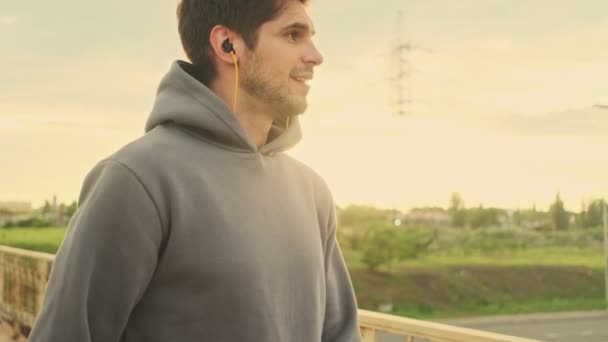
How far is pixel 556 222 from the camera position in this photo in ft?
101

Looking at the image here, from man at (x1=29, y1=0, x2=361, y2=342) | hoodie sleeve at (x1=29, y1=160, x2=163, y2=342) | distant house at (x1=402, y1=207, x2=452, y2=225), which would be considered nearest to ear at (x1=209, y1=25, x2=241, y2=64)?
man at (x1=29, y1=0, x2=361, y2=342)

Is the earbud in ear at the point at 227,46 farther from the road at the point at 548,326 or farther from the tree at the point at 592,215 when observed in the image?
the tree at the point at 592,215

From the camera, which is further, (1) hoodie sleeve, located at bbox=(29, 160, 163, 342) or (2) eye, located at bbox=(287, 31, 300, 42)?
(2) eye, located at bbox=(287, 31, 300, 42)

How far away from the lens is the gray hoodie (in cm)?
107

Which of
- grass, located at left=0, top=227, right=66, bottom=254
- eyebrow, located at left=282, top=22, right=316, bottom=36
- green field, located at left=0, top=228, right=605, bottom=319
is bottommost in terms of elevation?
green field, located at left=0, top=228, right=605, bottom=319

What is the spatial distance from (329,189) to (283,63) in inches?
11.9

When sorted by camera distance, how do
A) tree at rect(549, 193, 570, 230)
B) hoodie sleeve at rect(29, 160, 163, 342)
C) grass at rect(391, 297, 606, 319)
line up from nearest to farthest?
hoodie sleeve at rect(29, 160, 163, 342) < grass at rect(391, 297, 606, 319) < tree at rect(549, 193, 570, 230)

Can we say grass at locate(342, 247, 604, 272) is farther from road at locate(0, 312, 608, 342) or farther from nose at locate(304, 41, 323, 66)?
nose at locate(304, 41, 323, 66)

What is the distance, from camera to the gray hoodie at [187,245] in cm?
107

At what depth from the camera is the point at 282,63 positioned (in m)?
1.24

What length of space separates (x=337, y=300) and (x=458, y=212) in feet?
91.6

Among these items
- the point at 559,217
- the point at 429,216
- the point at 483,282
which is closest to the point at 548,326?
the point at 483,282

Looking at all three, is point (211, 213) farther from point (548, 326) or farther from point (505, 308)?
point (505, 308)

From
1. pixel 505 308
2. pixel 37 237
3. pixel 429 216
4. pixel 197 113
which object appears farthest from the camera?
pixel 429 216
